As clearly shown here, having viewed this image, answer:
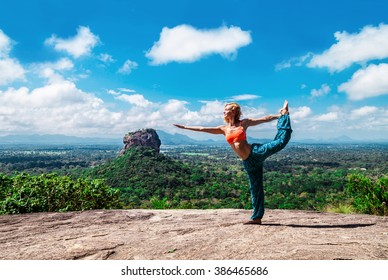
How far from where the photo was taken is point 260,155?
5.48 m

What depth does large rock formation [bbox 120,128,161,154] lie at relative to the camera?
65.1m

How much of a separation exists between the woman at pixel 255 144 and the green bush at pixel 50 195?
18.5 feet

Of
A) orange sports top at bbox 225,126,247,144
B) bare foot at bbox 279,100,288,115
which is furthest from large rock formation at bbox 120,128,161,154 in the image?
bare foot at bbox 279,100,288,115

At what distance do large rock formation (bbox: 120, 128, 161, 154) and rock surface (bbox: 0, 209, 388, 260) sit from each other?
58503 millimetres

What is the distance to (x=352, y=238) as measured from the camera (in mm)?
4711

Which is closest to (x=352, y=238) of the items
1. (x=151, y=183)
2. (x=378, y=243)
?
(x=378, y=243)

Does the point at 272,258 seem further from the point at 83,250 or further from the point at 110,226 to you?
the point at 110,226

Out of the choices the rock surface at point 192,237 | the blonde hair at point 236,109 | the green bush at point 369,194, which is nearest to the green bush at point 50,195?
the rock surface at point 192,237

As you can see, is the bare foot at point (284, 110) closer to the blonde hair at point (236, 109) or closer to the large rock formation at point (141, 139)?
the blonde hair at point (236, 109)

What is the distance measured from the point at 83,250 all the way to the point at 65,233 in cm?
132

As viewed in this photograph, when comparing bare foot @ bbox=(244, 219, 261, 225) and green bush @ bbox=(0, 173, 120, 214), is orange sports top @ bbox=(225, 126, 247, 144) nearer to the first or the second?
bare foot @ bbox=(244, 219, 261, 225)

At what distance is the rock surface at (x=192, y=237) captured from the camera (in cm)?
415

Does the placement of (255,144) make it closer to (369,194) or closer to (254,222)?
(254,222)

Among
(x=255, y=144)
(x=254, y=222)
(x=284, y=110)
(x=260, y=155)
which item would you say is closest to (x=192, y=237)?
(x=254, y=222)
